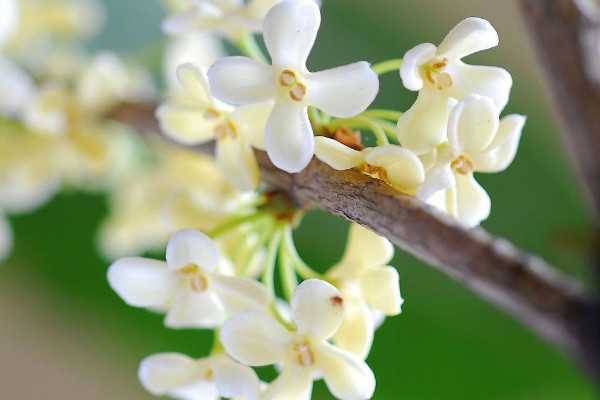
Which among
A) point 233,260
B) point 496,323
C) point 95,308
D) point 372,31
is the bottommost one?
point 233,260

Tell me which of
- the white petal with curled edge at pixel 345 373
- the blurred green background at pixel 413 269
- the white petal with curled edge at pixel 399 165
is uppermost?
the blurred green background at pixel 413 269

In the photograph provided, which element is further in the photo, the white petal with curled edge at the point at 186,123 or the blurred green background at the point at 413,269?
the blurred green background at the point at 413,269

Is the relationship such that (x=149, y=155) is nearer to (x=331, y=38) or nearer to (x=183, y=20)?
(x=331, y=38)

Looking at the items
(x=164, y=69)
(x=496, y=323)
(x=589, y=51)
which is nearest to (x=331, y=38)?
(x=164, y=69)

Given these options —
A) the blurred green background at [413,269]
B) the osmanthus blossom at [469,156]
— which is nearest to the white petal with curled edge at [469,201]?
the osmanthus blossom at [469,156]

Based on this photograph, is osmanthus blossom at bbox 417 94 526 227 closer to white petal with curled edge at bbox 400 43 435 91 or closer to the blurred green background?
white petal with curled edge at bbox 400 43 435 91

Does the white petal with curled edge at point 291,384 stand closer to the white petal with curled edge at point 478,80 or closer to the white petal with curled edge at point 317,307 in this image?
the white petal with curled edge at point 317,307

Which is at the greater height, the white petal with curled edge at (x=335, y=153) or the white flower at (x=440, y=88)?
the white flower at (x=440, y=88)
